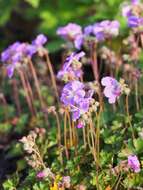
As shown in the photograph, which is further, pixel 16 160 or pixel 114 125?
pixel 16 160

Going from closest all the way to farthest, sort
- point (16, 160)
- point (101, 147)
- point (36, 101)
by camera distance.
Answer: point (101, 147), point (16, 160), point (36, 101)

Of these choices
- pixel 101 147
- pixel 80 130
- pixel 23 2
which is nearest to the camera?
pixel 101 147

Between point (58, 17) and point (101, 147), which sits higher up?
point (58, 17)

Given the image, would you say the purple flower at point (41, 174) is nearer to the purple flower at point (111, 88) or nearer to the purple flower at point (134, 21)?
the purple flower at point (111, 88)

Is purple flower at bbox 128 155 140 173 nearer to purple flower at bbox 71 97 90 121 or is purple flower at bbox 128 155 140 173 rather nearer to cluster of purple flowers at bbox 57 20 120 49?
purple flower at bbox 71 97 90 121

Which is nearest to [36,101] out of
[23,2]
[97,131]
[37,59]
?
[37,59]

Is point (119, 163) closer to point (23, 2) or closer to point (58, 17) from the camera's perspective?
point (58, 17)

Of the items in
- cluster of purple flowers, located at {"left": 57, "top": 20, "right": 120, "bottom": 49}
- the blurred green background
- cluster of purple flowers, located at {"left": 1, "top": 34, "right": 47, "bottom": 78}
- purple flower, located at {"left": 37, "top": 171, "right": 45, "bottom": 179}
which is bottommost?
purple flower, located at {"left": 37, "top": 171, "right": 45, "bottom": 179}

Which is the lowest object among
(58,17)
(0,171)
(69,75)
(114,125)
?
(0,171)

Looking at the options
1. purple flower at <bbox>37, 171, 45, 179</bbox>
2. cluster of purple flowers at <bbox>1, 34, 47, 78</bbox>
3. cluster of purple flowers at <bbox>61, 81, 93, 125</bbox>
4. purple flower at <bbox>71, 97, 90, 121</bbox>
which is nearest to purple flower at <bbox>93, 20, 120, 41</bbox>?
cluster of purple flowers at <bbox>1, 34, 47, 78</bbox>
